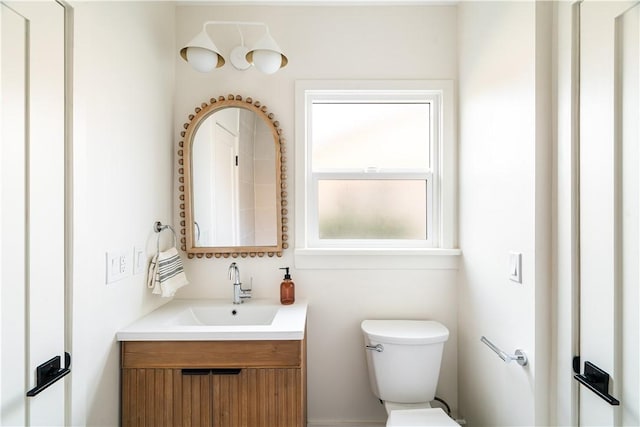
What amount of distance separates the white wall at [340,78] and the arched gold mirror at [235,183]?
2.5 inches

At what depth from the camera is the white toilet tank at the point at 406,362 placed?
A: 1579 mm

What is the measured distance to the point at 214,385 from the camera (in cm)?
133

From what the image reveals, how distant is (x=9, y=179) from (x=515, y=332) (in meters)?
1.66

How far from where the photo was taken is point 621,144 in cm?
92

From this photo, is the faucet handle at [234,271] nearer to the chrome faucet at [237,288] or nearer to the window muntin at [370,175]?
the chrome faucet at [237,288]

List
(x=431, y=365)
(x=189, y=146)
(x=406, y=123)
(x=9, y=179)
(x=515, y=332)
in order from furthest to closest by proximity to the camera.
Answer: (x=406, y=123), (x=189, y=146), (x=431, y=365), (x=515, y=332), (x=9, y=179)

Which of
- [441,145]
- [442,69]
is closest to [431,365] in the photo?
[441,145]

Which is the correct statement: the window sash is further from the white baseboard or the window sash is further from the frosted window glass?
the white baseboard

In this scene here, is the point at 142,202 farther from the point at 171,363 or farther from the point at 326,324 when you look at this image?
the point at 326,324

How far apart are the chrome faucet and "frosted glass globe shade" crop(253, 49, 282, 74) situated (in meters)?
0.98

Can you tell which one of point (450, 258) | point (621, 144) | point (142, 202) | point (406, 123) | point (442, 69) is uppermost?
point (442, 69)

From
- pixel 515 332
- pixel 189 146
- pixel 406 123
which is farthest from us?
pixel 406 123

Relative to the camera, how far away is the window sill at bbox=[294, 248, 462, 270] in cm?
180

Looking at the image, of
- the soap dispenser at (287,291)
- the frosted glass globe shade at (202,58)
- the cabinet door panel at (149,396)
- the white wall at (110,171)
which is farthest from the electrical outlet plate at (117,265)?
the frosted glass globe shade at (202,58)
